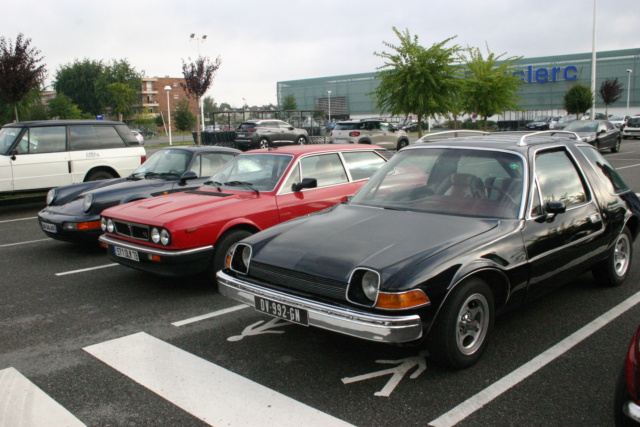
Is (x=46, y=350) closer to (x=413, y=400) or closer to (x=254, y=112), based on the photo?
(x=413, y=400)

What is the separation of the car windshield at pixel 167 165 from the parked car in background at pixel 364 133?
20.4 meters

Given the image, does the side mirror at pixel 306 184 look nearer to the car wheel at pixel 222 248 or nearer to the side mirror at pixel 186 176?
the car wheel at pixel 222 248

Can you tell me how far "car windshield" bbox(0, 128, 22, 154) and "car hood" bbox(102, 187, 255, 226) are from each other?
20.7 feet

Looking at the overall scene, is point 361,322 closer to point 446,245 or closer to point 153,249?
point 446,245

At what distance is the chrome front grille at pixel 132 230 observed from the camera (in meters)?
5.72

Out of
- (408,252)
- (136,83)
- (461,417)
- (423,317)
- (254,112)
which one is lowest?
(461,417)

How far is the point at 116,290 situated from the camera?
6.00 m

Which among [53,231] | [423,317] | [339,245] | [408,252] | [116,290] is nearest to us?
[423,317]

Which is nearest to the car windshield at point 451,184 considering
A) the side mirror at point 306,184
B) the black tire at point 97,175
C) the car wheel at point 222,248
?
the side mirror at point 306,184

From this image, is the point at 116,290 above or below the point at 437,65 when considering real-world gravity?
below

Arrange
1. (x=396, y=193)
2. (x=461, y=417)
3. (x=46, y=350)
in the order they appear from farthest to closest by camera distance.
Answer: (x=396, y=193)
(x=46, y=350)
(x=461, y=417)

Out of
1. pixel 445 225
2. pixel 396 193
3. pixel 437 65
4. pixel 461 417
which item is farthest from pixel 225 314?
pixel 437 65

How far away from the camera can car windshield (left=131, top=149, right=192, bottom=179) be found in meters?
8.47

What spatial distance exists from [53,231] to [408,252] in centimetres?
574
